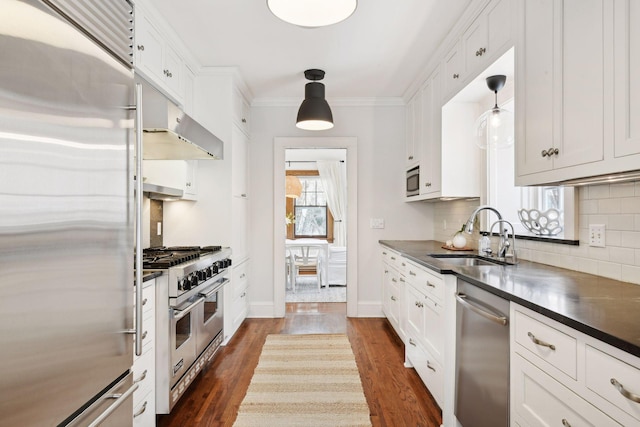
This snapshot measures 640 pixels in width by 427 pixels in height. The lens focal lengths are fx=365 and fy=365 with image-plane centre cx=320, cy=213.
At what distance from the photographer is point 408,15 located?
249 cm

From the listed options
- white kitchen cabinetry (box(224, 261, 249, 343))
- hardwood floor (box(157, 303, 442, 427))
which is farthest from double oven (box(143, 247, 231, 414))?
white kitchen cabinetry (box(224, 261, 249, 343))

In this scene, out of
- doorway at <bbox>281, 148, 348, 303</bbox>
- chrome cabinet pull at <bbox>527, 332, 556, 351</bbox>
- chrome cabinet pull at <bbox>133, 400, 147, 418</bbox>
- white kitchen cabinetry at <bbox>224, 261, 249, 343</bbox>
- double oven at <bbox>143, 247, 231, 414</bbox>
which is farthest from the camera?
doorway at <bbox>281, 148, 348, 303</bbox>

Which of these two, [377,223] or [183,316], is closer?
[183,316]

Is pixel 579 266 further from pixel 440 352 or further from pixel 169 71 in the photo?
pixel 169 71

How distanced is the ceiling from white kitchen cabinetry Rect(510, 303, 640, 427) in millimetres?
2077

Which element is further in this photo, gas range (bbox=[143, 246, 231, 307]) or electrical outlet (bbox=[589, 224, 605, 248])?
gas range (bbox=[143, 246, 231, 307])

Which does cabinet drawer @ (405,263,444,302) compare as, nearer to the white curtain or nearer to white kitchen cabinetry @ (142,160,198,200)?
white kitchen cabinetry @ (142,160,198,200)

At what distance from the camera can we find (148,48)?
2.41 m

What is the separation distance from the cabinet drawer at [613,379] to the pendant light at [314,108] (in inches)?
115

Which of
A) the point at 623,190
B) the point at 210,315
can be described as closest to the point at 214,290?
the point at 210,315

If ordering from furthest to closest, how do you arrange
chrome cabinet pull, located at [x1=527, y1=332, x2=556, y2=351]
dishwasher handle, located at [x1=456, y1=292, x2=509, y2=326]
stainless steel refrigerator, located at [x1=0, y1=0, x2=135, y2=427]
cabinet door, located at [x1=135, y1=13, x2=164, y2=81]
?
cabinet door, located at [x1=135, y1=13, x2=164, y2=81], dishwasher handle, located at [x1=456, y1=292, x2=509, y2=326], chrome cabinet pull, located at [x1=527, y1=332, x2=556, y2=351], stainless steel refrigerator, located at [x1=0, y1=0, x2=135, y2=427]

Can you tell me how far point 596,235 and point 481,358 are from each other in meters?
0.84

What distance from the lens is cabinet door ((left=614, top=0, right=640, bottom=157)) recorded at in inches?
46.5

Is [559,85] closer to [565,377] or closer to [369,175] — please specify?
[565,377]
